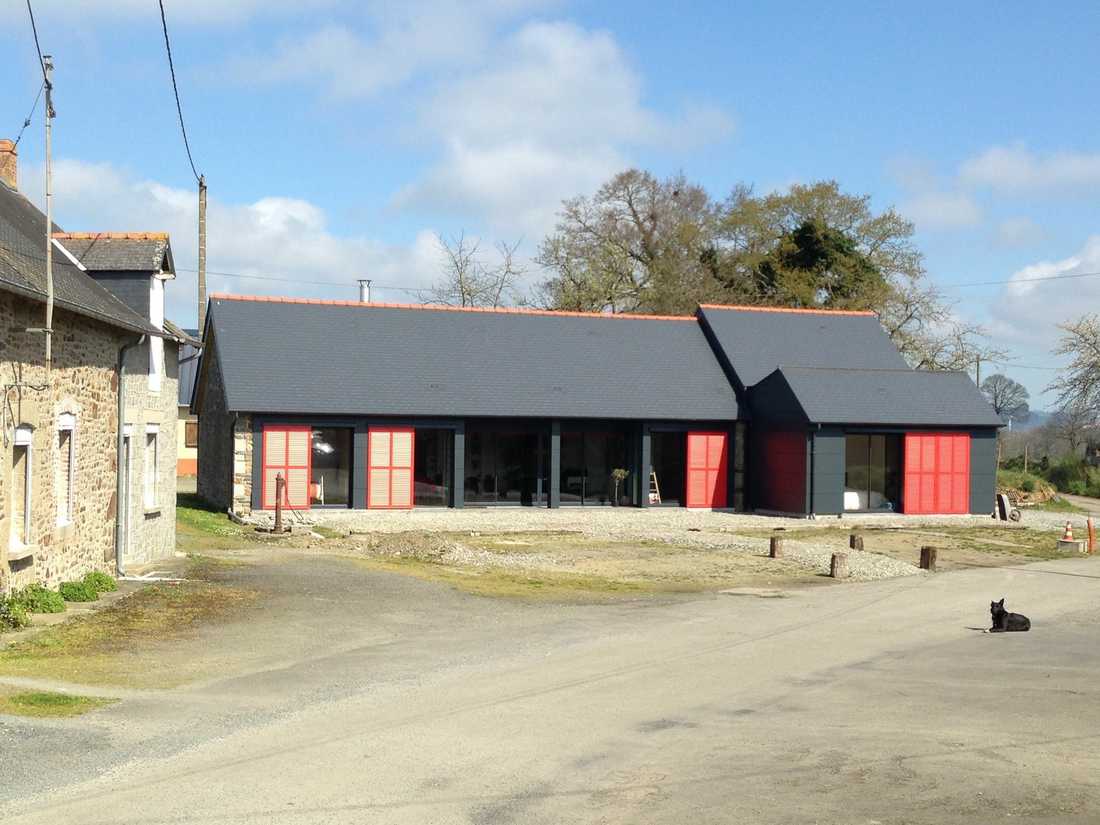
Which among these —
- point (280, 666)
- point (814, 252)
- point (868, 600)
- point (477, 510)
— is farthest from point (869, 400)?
point (280, 666)

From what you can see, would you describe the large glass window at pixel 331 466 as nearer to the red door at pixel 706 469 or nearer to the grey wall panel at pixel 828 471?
the red door at pixel 706 469

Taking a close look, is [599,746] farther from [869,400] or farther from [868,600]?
[869,400]

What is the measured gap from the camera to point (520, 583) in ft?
64.5

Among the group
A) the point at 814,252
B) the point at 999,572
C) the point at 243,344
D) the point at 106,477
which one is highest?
the point at 814,252

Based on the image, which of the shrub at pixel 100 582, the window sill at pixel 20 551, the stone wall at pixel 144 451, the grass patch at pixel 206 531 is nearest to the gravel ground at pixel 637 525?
the grass patch at pixel 206 531

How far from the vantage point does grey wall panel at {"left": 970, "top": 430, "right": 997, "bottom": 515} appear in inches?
1432

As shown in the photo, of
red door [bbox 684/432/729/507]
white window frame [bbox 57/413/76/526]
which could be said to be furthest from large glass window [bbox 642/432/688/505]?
white window frame [bbox 57/413/76/526]

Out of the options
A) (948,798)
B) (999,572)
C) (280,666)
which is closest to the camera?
(948,798)

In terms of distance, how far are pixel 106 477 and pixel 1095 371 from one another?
47.2m

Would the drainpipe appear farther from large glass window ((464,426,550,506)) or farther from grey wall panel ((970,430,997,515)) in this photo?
grey wall panel ((970,430,997,515))

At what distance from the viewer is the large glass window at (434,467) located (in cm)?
3494

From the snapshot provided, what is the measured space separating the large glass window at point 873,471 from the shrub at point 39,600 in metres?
25.9

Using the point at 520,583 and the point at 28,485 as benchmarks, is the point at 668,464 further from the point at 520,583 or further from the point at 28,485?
the point at 28,485

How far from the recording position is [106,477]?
17.4 m
